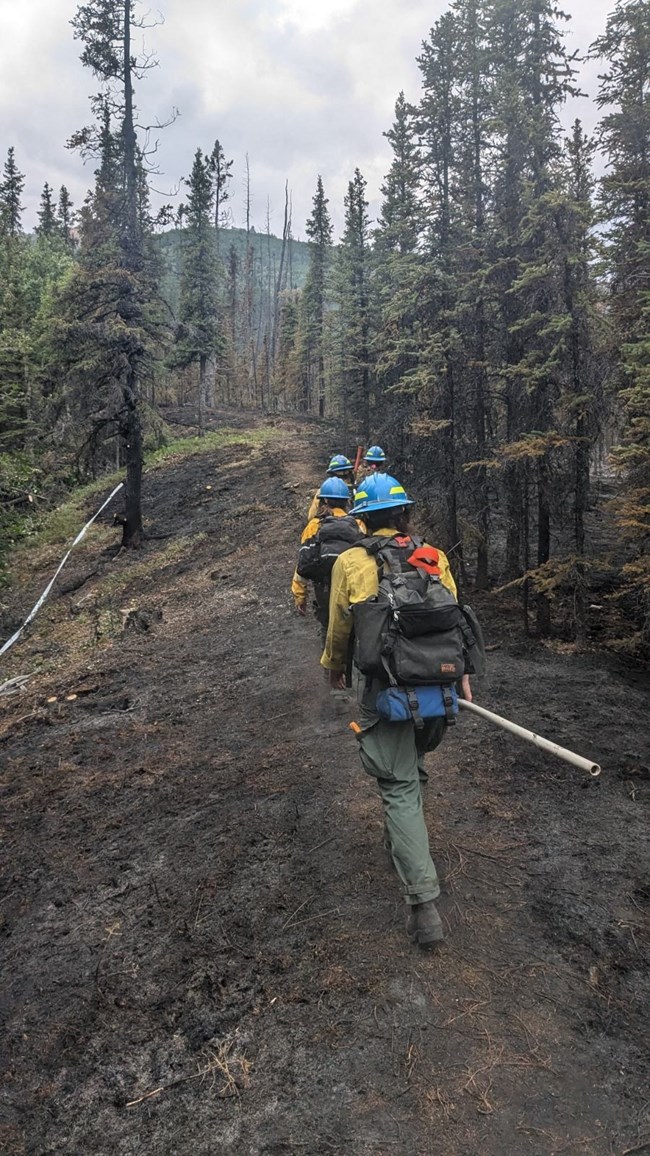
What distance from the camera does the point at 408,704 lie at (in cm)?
351

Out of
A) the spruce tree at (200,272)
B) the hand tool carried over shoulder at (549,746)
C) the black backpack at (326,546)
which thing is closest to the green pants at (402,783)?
the hand tool carried over shoulder at (549,746)

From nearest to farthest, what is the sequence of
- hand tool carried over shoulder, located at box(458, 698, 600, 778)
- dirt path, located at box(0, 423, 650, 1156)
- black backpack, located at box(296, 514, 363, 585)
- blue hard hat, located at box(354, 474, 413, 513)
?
dirt path, located at box(0, 423, 650, 1156) < hand tool carried over shoulder, located at box(458, 698, 600, 778) < blue hard hat, located at box(354, 474, 413, 513) < black backpack, located at box(296, 514, 363, 585)

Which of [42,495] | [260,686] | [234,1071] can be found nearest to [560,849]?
[234,1071]

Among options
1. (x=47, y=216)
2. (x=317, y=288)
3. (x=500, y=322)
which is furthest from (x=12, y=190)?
(x=500, y=322)

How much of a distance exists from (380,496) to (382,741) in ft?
5.07

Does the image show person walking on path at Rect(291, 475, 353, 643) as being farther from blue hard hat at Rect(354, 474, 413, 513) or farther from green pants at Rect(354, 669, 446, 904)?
green pants at Rect(354, 669, 446, 904)

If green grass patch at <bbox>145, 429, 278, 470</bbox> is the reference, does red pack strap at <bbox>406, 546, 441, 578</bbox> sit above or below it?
below

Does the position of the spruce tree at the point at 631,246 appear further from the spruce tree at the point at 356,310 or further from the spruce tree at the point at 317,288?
the spruce tree at the point at 317,288

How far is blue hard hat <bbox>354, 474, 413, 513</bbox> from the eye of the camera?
3.96m

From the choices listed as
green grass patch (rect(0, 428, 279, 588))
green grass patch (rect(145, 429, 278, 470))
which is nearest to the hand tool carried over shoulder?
green grass patch (rect(0, 428, 279, 588))

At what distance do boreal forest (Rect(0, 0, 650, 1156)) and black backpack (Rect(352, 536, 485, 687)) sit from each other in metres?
0.02

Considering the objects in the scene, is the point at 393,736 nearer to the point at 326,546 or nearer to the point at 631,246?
the point at 326,546

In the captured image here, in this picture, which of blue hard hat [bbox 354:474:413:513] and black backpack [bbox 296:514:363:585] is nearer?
blue hard hat [bbox 354:474:413:513]

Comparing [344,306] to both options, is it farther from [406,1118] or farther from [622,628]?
[406,1118]
